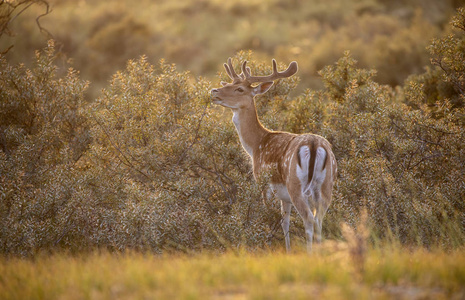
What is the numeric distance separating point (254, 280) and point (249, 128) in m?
5.02

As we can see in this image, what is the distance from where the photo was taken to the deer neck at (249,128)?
8.57 m

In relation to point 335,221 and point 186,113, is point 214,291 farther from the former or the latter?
point 186,113

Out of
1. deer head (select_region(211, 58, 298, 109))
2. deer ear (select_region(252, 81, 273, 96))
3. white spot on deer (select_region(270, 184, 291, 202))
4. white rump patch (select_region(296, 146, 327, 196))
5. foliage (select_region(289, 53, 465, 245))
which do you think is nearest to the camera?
white rump patch (select_region(296, 146, 327, 196))

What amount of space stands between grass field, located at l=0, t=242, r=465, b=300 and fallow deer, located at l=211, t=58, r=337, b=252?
2013mm

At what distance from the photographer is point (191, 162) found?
9016 mm

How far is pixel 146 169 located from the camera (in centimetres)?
898

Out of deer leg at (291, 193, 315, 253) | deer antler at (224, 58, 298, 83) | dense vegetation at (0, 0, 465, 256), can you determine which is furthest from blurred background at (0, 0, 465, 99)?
deer leg at (291, 193, 315, 253)

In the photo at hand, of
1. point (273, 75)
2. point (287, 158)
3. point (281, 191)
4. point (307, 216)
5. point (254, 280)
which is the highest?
point (273, 75)

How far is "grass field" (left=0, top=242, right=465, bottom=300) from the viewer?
357cm

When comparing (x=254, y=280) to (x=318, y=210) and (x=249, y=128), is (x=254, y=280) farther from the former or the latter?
(x=249, y=128)

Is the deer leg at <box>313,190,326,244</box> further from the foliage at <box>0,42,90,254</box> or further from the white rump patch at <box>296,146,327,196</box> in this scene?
the foliage at <box>0,42,90,254</box>

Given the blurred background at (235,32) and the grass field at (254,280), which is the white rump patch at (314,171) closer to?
the grass field at (254,280)

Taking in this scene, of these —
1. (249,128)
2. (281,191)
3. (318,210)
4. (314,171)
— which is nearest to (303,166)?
(314,171)

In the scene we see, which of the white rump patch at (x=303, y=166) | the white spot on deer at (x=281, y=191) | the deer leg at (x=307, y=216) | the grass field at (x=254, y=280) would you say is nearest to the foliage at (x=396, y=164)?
the white spot on deer at (x=281, y=191)
